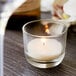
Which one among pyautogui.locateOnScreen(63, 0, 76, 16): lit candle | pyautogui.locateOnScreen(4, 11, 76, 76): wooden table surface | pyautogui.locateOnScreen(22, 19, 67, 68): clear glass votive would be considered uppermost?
pyautogui.locateOnScreen(63, 0, 76, 16): lit candle

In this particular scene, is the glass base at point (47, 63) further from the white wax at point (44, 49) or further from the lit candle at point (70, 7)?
the lit candle at point (70, 7)

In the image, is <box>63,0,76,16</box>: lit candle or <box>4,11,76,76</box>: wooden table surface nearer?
<box>4,11,76,76</box>: wooden table surface

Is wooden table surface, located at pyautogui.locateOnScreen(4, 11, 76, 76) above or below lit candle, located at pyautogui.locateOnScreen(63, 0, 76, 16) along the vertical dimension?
below

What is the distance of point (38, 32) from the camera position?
507 millimetres

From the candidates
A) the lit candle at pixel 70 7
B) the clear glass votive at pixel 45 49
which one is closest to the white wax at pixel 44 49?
the clear glass votive at pixel 45 49

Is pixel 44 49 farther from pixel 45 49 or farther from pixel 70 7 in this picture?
pixel 70 7

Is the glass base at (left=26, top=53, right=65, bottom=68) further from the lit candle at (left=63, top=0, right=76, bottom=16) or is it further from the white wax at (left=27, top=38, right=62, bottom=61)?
the lit candle at (left=63, top=0, right=76, bottom=16)

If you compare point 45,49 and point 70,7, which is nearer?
point 45,49

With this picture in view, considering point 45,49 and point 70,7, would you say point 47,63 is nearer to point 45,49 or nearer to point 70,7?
point 45,49

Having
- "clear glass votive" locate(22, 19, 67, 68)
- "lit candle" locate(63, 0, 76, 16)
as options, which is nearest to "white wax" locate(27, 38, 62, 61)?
"clear glass votive" locate(22, 19, 67, 68)

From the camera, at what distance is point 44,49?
1.45 ft

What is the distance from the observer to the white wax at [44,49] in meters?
0.43

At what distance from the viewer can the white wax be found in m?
0.43

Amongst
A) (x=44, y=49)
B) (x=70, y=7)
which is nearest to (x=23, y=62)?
(x=44, y=49)
